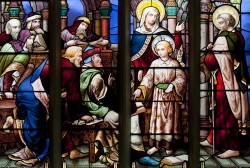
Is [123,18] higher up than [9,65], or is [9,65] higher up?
[123,18]

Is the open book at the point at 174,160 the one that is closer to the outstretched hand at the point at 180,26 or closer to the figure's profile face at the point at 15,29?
the outstretched hand at the point at 180,26

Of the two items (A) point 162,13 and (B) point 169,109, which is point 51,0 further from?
(B) point 169,109

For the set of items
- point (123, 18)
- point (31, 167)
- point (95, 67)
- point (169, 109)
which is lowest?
point (31, 167)

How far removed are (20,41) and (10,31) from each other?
163mm

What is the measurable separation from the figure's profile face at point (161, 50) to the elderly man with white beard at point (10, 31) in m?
1.59

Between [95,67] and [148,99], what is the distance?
70 cm

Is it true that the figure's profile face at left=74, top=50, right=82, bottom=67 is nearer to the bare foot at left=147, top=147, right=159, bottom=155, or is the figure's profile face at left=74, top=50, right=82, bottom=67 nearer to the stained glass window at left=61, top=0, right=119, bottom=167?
the stained glass window at left=61, top=0, right=119, bottom=167

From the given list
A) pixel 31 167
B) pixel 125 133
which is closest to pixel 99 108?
pixel 125 133

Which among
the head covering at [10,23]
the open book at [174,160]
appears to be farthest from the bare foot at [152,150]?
the head covering at [10,23]

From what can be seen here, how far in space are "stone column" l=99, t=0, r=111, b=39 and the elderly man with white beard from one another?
96cm

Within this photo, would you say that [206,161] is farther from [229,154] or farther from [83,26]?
[83,26]

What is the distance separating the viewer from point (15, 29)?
750cm

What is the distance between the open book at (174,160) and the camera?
23.5 feet

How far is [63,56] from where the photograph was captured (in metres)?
7.41
